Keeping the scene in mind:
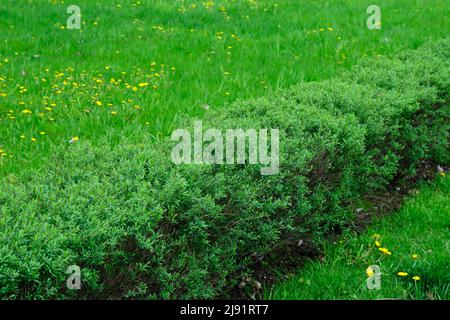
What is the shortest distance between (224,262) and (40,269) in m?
1.25

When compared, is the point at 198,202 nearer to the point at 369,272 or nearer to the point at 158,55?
the point at 369,272

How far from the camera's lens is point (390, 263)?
4.37m

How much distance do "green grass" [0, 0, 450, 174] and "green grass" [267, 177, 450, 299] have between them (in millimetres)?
1933

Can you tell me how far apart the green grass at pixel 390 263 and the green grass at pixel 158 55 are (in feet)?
6.34

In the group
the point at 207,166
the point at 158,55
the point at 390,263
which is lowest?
the point at 390,263

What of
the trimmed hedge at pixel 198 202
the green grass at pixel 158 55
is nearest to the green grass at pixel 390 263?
the trimmed hedge at pixel 198 202

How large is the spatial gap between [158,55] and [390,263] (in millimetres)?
4626

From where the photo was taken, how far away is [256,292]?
414 centimetres

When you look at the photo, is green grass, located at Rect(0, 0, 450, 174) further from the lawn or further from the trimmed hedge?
the trimmed hedge

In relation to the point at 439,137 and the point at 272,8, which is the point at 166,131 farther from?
the point at 272,8

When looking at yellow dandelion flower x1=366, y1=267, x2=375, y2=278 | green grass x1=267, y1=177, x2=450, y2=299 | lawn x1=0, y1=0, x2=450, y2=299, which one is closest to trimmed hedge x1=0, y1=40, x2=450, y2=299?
lawn x1=0, y1=0, x2=450, y2=299

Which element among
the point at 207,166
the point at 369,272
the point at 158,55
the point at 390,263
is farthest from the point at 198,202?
the point at 158,55

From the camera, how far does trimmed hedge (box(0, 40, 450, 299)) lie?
114 inches
